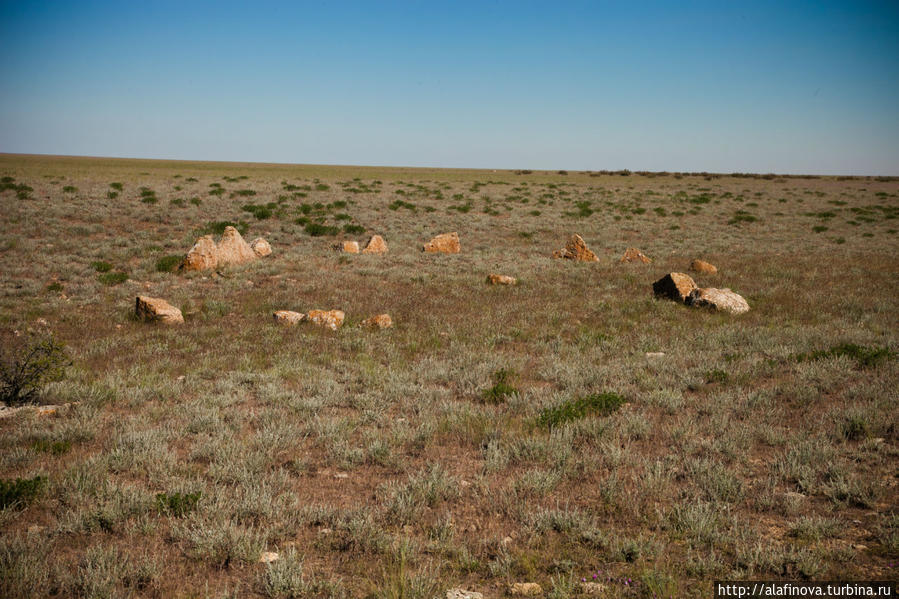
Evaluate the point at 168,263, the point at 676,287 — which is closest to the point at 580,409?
the point at 676,287

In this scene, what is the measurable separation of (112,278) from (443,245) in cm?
1183

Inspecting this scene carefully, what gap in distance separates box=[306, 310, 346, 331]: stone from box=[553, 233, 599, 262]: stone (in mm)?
11175

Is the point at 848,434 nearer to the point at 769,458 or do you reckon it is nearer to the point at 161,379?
the point at 769,458

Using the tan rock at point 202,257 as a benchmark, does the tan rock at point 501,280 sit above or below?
below

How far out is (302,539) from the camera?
13.4ft

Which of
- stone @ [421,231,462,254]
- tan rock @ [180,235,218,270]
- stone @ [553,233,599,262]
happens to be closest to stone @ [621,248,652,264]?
stone @ [553,233,599,262]

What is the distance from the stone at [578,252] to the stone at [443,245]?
4628 mm

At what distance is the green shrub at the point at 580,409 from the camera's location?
20.2 ft

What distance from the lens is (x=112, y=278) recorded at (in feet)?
44.8

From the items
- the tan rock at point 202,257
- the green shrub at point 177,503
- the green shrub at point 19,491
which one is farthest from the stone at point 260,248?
the green shrub at point 177,503

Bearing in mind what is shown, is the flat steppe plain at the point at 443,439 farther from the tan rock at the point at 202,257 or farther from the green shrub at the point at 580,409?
the tan rock at the point at 202,257

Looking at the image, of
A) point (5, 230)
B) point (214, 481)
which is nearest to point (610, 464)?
point (214, 481)

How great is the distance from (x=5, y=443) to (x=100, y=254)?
13306 millimetres

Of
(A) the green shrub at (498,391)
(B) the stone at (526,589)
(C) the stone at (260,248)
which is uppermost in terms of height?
(C) the stone at (260,248)
